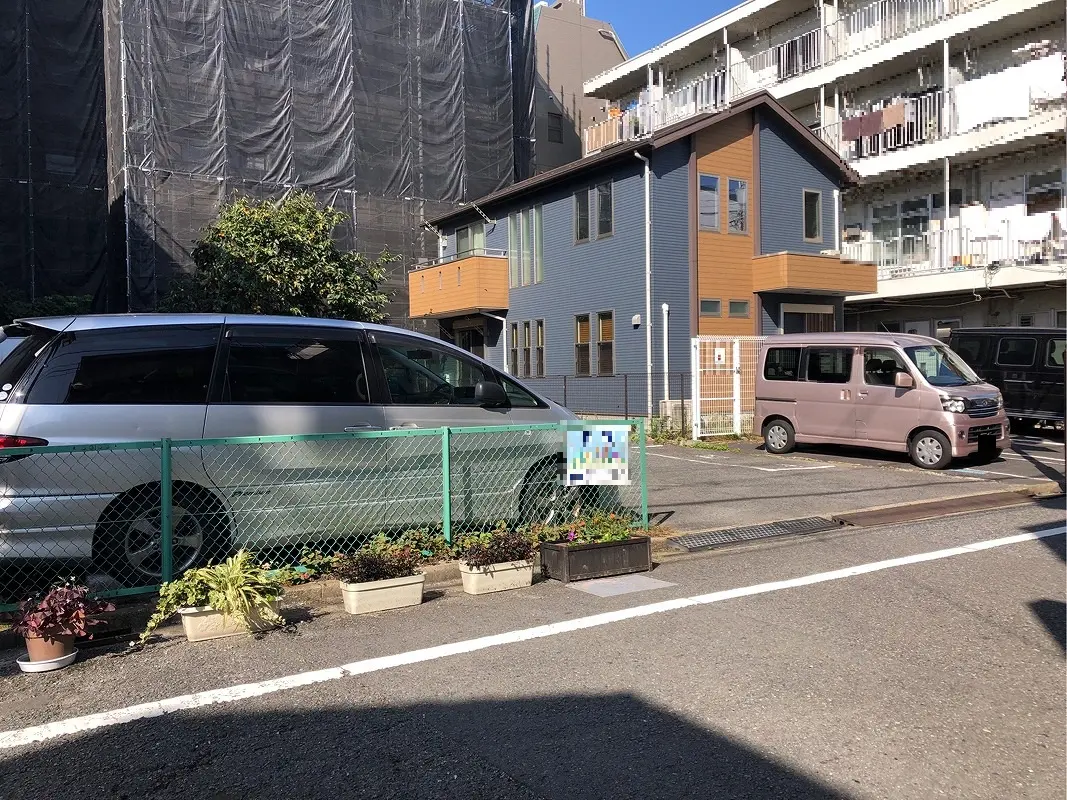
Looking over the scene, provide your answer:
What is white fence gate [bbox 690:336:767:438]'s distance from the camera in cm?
1759

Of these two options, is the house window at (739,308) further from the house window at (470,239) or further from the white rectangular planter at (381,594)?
the white rectangular planter at (381,594)

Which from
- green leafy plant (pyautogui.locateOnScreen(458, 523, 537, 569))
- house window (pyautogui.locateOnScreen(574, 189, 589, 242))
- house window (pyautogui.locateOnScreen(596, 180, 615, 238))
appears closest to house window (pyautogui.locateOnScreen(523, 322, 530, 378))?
house window (pyautogui.locateOnScreen(574, 189, 589, 242))

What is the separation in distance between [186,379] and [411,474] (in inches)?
70.0

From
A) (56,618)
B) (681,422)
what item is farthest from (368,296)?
(56,618)

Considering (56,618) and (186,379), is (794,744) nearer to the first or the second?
(56,618)

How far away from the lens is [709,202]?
68.0 ft

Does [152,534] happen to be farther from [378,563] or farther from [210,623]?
[378,563]

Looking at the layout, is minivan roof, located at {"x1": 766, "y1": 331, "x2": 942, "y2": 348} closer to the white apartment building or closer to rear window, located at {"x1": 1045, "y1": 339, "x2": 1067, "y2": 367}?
rear window, located at {"x1": 1045, "y1": 339, "x2": 1067, "y2": 367}

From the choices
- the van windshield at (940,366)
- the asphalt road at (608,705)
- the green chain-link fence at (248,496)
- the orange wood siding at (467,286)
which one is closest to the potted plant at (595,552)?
the asphalt road at (608,705)

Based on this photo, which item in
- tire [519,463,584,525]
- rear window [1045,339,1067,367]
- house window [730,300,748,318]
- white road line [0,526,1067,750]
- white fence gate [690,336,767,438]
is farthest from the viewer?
house window [730,300,748,318]

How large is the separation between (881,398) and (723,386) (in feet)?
16.1

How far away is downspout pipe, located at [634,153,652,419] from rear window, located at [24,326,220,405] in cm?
1453

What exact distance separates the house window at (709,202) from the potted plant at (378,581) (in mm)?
16321

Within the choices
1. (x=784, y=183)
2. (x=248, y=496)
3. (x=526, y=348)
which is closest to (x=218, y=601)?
(x=248, y=496)
